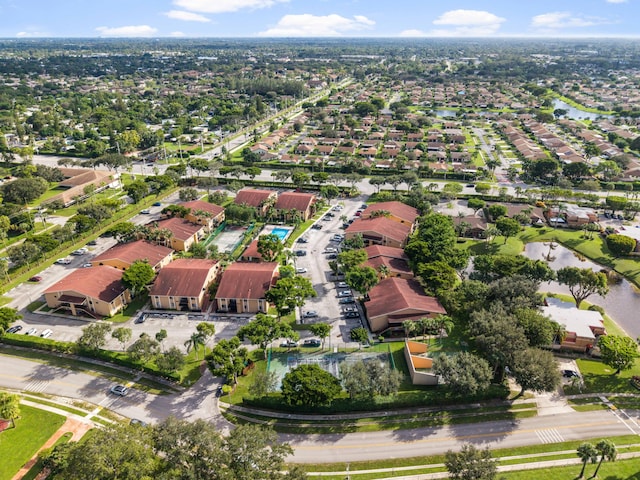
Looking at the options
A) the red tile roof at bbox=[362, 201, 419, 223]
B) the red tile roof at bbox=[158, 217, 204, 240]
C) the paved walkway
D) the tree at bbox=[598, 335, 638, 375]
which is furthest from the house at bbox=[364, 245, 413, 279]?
the paved walkway

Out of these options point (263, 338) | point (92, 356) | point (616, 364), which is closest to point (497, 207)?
point (616, 364)

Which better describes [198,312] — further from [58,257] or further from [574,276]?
[574,276]

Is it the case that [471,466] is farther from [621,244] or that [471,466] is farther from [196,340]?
[621,244]

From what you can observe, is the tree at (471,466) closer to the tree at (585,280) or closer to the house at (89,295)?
the tree at (585,280)

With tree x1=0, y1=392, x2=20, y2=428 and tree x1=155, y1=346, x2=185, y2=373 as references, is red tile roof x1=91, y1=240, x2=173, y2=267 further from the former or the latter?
tree x1=0, y1=392, x2=20, y2=428

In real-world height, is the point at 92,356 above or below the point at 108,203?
below
